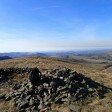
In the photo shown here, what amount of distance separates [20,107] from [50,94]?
3.65 meters

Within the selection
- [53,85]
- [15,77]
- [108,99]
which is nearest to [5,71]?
[15,77]

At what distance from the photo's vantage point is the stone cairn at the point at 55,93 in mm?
23531

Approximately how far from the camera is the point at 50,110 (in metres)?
22.4

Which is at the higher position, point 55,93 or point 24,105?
point 55,93

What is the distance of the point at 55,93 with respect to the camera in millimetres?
25656

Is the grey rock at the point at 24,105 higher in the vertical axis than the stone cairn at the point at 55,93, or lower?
lower

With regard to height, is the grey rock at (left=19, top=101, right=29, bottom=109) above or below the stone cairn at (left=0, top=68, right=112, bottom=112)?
below

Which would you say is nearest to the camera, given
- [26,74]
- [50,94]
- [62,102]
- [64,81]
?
[62,102]

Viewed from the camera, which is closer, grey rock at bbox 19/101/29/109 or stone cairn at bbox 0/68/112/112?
stone cairn at bbox 0/68/112/112

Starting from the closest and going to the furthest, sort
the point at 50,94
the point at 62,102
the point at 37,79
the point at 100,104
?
the point at 100,104 < the point at 62,102 < the point at 50,94 < the point at 37,79

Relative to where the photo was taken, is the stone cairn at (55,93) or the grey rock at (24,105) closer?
the stone cairn at (55,93)

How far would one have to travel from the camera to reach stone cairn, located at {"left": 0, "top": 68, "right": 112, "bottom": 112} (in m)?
23.5

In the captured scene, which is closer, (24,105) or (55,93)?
(24,105)

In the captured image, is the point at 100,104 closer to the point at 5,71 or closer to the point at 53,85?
the point at 53,85
